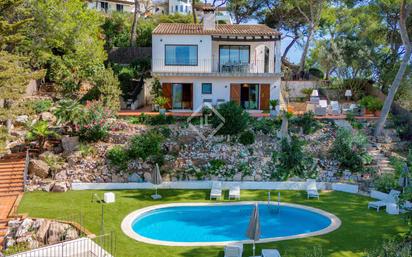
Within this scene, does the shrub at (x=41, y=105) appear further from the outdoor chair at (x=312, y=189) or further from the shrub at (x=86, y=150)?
the outdoor chair at (x=312, y=189)

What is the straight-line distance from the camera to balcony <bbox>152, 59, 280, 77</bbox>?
34250 mm

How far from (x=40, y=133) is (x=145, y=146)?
6477 millimetres

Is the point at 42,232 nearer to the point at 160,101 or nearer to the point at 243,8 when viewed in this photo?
the point at 160,101

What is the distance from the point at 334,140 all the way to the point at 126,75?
58.2 feet

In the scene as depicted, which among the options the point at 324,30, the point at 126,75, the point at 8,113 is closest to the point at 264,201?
the point at 8,113

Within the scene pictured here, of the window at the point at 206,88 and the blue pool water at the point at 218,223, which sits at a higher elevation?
the window at the point at 206,88

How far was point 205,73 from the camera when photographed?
112 feet

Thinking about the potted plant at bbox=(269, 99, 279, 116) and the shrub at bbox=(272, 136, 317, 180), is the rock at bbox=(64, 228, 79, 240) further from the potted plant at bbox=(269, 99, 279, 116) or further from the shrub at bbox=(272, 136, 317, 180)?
the potted plant at bbox=(269, 99, 279, 116)

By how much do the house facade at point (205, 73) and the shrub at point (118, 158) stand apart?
9003mm

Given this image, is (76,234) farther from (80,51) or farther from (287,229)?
(80,51)

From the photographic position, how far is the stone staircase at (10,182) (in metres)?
21.7

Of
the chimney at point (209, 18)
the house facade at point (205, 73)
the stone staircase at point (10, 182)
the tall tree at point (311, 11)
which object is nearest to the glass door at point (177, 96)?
the house facade at point (205, 73)

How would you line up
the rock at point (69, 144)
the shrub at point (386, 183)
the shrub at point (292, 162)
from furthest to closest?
1. the rock at point (69, 144)
2. the shrub at point (292, 162)
3. the shrub at point (386, 183)

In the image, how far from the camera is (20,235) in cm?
1800
